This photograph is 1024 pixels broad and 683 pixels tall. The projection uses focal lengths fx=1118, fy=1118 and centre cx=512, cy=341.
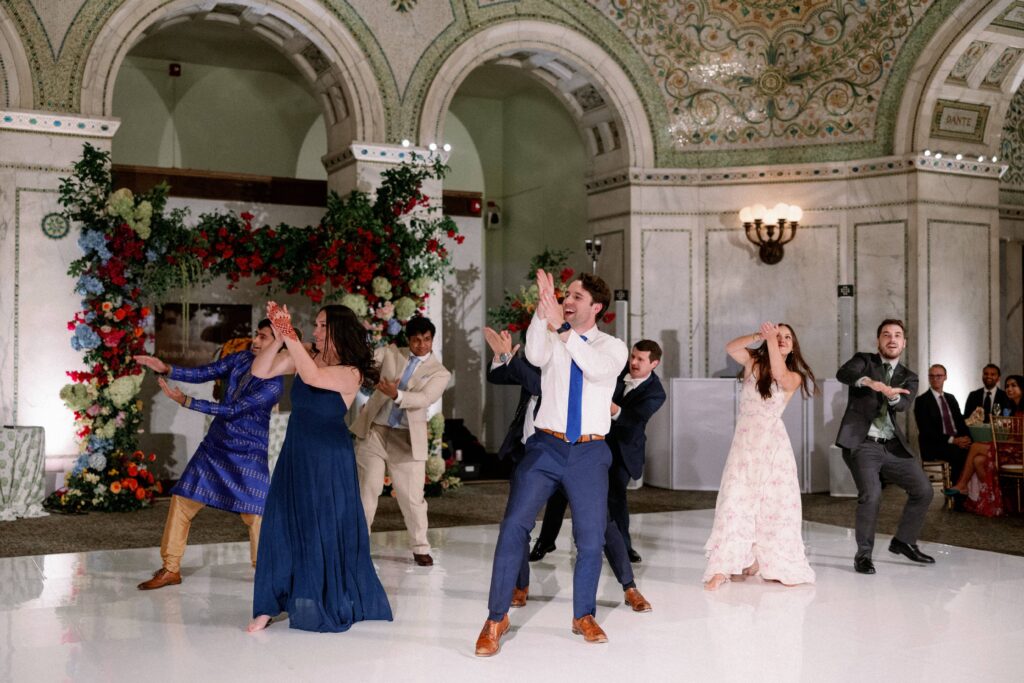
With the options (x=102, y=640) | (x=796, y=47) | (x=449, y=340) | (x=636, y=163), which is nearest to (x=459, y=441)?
(x=449, y=340)

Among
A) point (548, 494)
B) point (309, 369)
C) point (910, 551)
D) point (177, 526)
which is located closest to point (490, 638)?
point (548, 494)

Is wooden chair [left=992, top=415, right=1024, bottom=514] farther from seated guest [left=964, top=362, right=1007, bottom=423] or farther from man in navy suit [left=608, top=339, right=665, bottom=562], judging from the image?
man in navy suit [left=608, top=339, right=665, bottom=562]

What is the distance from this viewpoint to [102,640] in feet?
16.3

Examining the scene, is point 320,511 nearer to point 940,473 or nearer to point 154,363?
point 154,363

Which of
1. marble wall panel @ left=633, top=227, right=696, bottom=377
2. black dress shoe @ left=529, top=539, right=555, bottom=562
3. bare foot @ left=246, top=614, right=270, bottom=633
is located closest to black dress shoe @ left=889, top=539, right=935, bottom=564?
black dress shoe @ left=529, top=539, right=555, bottom=562

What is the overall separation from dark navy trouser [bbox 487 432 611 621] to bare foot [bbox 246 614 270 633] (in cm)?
107

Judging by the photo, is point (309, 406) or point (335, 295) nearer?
point (309, 406)

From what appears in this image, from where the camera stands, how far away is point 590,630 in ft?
16.4

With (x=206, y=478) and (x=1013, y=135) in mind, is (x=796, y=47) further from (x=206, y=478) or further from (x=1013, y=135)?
(x=206, y=478)

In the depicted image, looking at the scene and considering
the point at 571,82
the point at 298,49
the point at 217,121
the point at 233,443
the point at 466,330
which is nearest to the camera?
the point at 233,443

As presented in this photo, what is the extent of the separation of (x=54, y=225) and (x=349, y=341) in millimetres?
5409

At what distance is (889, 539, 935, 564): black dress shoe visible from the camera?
7184 millimetres

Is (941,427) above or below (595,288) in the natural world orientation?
below

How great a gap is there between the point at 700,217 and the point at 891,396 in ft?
18.6
